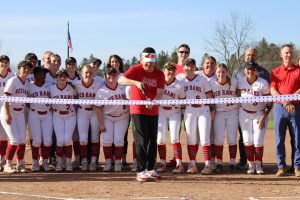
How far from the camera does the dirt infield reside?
22.3ft

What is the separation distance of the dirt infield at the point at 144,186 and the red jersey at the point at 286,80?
58.9 inches

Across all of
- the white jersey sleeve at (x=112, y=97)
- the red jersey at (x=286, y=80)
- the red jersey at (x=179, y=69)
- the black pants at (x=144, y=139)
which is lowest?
the black pants at (x=144, y=139)

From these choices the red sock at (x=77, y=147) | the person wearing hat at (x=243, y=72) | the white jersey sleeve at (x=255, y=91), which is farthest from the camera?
the red sock at (x=77, y=147)

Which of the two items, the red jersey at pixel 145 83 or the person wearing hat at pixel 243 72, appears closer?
the red jersey at pixel 145 83

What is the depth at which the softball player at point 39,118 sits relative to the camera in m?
9.13

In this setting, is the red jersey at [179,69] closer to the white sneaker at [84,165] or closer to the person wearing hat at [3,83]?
the white sneaker at [84,165]

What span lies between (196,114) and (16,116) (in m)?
3.28

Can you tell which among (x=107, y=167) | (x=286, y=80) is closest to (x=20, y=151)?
(x=107, y=167)

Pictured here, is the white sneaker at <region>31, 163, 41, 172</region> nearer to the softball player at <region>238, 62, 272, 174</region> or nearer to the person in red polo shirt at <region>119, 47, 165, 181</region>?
the person in red polo shirt at <region>119, 47, 165, 181</region>

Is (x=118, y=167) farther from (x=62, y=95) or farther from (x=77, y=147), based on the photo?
(x=62, y=95)

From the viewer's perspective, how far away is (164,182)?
7.95 m

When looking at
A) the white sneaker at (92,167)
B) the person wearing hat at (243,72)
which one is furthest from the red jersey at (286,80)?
the white sneaker at (92,167)

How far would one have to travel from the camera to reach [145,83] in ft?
26.3

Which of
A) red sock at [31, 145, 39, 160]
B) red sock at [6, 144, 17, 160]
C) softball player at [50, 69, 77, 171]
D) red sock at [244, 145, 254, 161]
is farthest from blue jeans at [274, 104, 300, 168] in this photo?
red sock at [6, 144, 17, 160]
